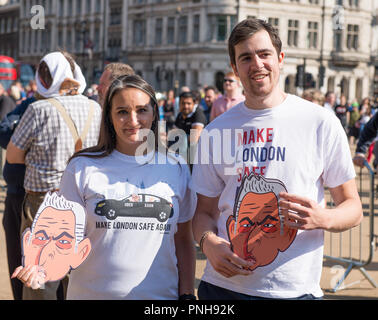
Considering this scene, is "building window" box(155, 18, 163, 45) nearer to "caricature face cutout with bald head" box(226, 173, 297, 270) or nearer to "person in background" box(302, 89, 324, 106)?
"person in background" box(302, 89, 324, 106)

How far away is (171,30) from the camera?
189 ft

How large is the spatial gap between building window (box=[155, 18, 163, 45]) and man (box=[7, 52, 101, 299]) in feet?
181

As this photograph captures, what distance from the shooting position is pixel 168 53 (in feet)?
186

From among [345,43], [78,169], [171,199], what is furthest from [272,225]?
[345,43]

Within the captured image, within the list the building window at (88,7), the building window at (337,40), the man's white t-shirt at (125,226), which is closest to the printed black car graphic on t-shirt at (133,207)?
the man's white t-shirt at (125,226)

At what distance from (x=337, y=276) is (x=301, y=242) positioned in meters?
4.13

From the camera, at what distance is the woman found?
2637 mm

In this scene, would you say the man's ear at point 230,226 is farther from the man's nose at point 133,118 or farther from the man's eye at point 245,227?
the man's nose at point 133,118

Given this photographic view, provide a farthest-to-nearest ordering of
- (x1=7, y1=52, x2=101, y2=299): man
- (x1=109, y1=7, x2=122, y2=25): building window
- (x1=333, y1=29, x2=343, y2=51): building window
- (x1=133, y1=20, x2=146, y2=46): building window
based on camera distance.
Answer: (x1=109, y1=7, x2=122, y2=25): building window < (x1=133, y1=20, x2=146, y2=46): building window < (x1=333, y1=29, x2=343, y2=51): building window < (x1=7, y1=52, x2=101, y2=299): man

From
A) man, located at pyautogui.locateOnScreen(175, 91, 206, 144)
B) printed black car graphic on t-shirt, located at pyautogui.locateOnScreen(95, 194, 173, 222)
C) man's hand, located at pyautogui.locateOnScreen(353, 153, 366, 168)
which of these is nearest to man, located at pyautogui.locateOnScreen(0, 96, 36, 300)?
printed black car graphic on t-shirt, located at pyautogui.locateOnScreen(95, 194, 173, 222)

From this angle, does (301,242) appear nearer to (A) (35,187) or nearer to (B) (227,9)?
(A) (35,187)

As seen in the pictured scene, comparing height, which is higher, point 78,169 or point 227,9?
point 227,9

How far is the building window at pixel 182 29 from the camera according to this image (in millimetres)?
55969
